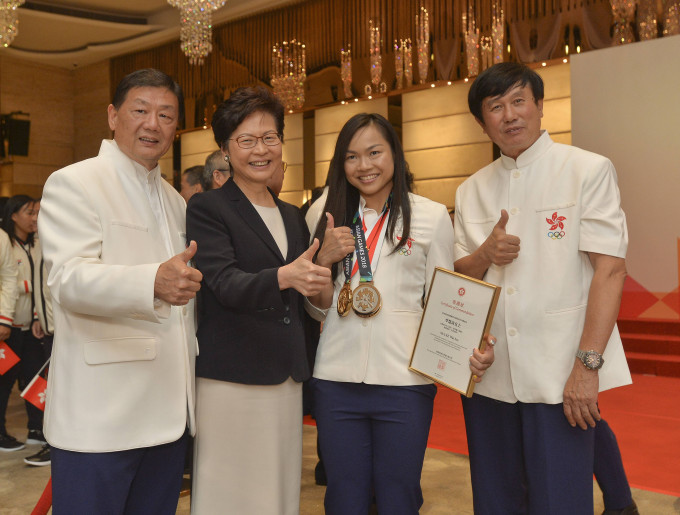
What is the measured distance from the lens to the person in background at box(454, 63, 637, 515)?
189 centimetres

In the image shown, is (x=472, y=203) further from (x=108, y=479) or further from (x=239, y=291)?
(x=108, y=479)

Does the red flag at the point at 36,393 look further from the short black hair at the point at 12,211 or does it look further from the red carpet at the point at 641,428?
the short black hair at the point at 12,211

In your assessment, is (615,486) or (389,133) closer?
(389,133)

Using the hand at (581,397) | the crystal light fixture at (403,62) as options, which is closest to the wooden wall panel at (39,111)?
the crystal light fixture at (403,62)

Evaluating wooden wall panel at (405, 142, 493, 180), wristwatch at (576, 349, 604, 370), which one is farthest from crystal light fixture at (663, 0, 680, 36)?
wristwatch at (576, 349, 604, 370)

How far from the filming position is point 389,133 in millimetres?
2115

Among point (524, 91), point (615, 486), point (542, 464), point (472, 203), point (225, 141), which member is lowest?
point (615, 486)

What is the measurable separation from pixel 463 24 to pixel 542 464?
7149 millimetres

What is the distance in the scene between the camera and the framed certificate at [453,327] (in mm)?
1900

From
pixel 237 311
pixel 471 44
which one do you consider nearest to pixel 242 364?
pixel 237 311

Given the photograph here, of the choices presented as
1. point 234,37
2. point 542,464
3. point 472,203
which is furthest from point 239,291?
point 234,37

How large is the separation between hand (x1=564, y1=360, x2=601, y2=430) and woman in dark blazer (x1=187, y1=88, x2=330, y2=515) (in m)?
0.80

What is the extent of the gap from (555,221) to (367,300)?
626 mm

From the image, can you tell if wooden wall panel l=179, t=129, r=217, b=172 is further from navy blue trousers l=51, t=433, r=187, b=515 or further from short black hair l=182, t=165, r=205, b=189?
navy blue trousers l=51, t=433, r=187, b=515
